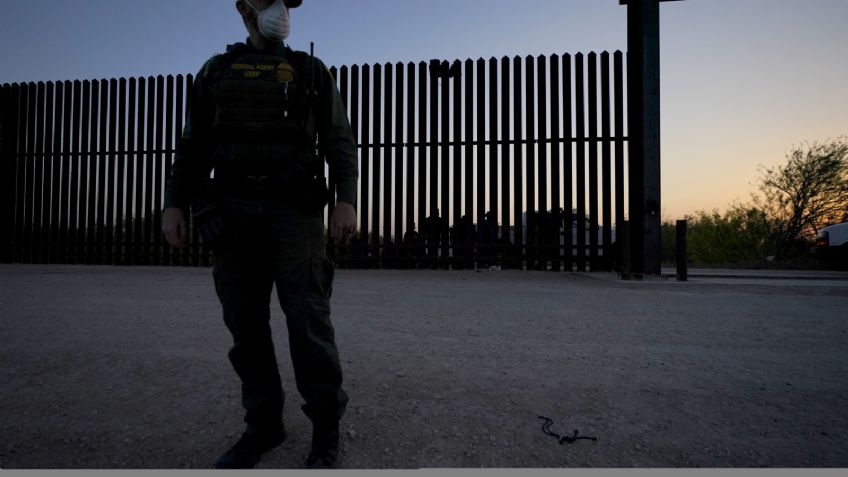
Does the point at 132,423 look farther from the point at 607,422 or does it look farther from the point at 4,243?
the point at 4,243

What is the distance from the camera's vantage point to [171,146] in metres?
9.16

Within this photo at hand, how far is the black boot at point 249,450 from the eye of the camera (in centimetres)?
153

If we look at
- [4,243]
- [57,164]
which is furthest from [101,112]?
[4,243]

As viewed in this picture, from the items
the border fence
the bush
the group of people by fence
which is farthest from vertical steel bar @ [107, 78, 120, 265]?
the bush

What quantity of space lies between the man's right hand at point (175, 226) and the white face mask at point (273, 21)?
0.70 meters

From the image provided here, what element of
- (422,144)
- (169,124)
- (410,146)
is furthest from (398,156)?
(169,124)

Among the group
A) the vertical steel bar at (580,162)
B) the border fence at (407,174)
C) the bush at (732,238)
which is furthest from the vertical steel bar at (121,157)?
the bush at (732,238)

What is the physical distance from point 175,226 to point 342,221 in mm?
600

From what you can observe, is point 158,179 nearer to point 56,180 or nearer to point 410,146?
point 56,180

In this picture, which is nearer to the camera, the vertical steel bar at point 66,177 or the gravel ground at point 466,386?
the gravel ground at point 466,386

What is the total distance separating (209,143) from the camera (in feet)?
5.86

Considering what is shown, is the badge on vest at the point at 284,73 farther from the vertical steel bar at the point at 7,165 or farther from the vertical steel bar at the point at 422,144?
the vertical steel bar at the point at 7,165

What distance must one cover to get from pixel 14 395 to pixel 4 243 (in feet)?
33.5

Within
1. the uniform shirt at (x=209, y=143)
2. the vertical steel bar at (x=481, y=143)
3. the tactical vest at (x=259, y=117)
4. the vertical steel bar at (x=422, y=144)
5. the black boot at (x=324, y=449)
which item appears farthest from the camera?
the vertical steel bar at (x=422, y=144)
